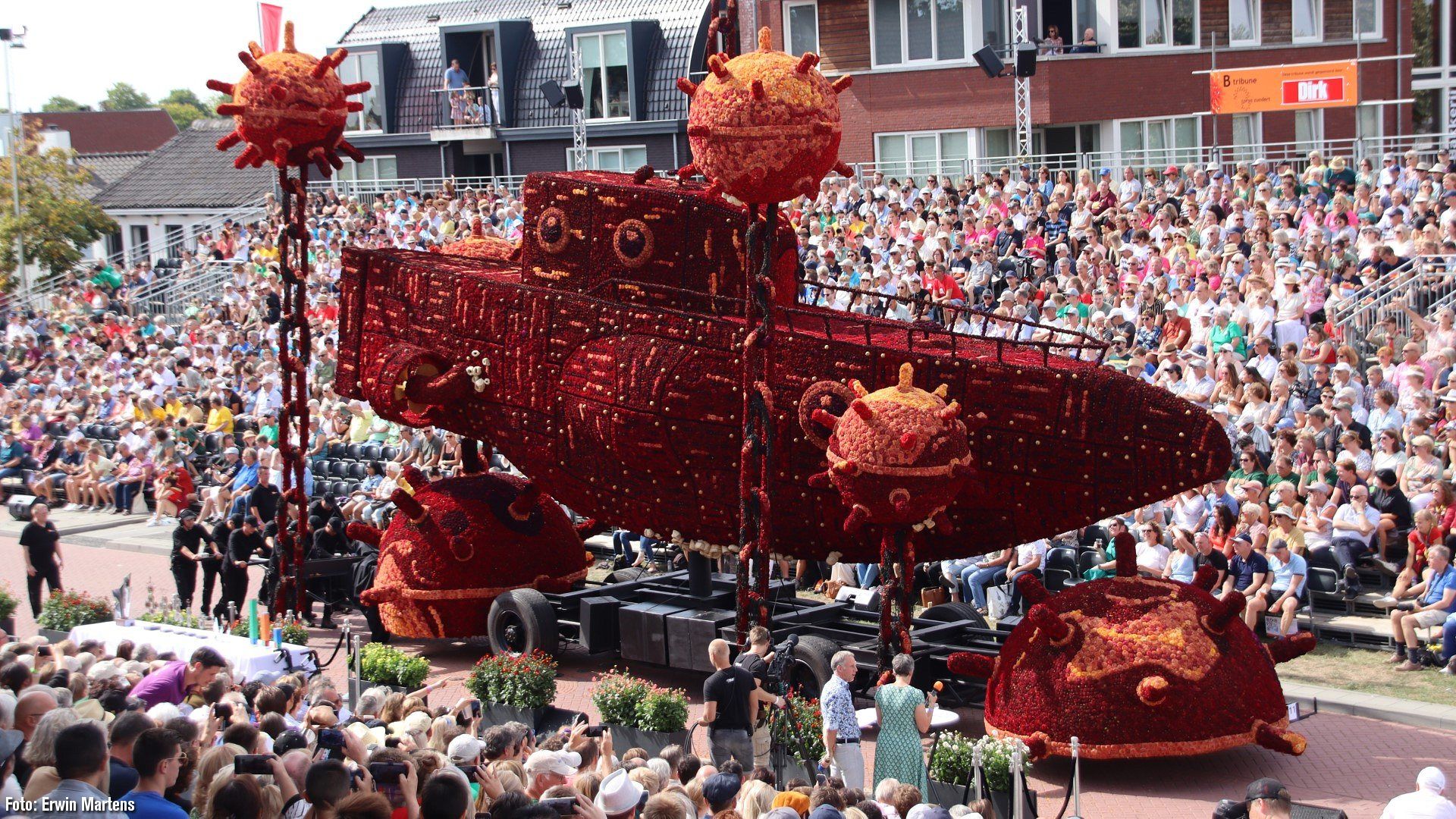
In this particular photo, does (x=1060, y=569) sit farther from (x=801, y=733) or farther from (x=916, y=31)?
(x=916, y=31)

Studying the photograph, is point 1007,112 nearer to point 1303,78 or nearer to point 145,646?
point 1303,78

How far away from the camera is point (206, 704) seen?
10734mm

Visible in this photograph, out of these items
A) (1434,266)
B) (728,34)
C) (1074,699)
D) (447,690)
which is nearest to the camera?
(1074,699)

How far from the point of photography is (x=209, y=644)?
14.9 m

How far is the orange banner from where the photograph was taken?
2694cm

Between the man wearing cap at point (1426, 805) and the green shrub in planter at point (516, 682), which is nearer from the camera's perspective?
the man wearing cap at point (1426, 805)

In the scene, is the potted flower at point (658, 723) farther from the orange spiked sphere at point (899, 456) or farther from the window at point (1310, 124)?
the window at point (1310, 124)

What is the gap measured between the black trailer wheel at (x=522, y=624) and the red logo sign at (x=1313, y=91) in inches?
667

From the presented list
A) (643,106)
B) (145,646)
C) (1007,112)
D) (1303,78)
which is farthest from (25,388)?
(1303,78)

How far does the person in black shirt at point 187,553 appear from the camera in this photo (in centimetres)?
1892

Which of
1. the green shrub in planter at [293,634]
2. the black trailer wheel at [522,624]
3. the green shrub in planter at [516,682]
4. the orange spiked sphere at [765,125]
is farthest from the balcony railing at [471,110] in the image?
the orange spiked sphere at [765,125]

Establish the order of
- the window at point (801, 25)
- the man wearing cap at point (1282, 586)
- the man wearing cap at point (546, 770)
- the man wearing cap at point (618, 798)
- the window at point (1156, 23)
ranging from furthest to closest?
1. the window at point (801, 25)
2. the window at point (1156, 23)
3. the man wearing cap at point (1282, 586)
4. the man wearing cap at point (546, 770)
5. the man wearing cap at point (618, 798)

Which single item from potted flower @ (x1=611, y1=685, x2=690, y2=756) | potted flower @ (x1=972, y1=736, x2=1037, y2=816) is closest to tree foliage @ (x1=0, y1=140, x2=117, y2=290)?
potted flower @ (x1=611, y1=685, x2=690, y2=756)

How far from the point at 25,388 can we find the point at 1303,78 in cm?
2255
